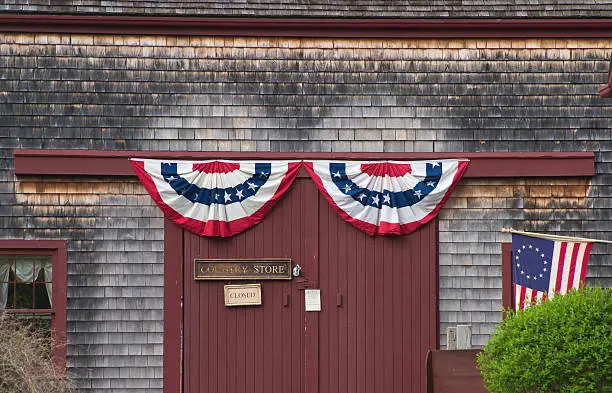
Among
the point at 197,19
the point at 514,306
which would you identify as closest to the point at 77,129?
the point at 197,19

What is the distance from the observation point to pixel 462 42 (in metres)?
12.6

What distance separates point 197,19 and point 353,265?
12.0 feet

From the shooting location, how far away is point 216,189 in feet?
40.3

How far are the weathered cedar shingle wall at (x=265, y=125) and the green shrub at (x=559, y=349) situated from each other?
268 cm

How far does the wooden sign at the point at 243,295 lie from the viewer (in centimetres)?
1236

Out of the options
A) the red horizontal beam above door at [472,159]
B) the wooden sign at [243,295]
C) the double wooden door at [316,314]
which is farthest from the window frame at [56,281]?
the wooden sign at [243,295]

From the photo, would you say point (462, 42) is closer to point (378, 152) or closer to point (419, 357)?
point (378, 152)

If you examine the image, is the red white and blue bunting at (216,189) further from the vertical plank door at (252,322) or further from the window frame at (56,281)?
the window frame at (56,281)

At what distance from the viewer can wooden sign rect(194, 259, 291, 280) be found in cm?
1238

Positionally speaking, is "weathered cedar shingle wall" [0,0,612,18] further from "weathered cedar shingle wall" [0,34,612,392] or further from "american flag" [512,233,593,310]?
"american flag" [512,233,593,310]

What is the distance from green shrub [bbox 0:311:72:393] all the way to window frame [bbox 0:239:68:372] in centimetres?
11

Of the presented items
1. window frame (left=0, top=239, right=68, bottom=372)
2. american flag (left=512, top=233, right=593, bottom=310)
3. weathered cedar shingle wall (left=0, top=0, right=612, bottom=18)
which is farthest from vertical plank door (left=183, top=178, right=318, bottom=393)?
american flag (left=512, top=233, right=593, bottom=310)

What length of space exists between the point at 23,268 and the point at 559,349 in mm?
6656

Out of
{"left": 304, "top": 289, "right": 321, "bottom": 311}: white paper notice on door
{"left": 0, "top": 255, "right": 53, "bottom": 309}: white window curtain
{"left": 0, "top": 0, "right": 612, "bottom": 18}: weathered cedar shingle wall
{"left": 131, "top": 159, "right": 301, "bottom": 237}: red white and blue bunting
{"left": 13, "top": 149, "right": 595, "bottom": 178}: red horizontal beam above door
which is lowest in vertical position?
{"left": 304, "top": 289, "right": 321, "bottom": 311}: white paper notice on door
